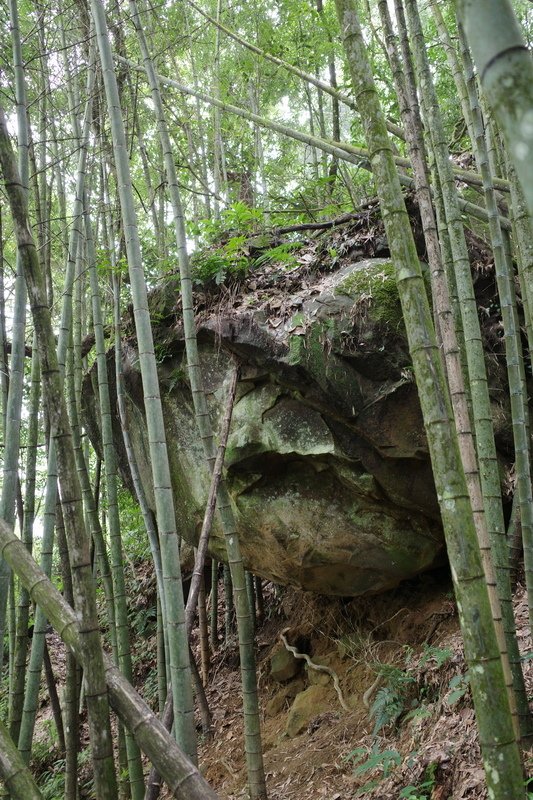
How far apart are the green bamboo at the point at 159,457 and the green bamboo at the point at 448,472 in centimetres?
144

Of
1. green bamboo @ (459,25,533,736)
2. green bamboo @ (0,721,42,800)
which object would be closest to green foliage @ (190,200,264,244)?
green bamboo @ (459,25,533,736)

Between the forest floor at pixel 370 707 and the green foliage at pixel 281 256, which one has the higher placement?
the green foliage at pixel 281 256

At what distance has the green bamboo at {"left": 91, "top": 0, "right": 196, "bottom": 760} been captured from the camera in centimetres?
266

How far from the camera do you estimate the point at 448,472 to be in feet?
5.43

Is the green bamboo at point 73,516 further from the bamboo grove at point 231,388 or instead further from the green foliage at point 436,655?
the green foliage at point 436,655

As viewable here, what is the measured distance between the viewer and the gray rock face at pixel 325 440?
4.36 metres

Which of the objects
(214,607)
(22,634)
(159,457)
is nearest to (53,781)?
(214,607)

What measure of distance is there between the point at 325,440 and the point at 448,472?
2968 mm

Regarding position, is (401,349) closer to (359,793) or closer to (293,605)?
(359,793)

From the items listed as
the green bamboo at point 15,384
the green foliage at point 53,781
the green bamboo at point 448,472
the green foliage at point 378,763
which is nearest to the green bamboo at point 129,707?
the green bamboo at point 15,384

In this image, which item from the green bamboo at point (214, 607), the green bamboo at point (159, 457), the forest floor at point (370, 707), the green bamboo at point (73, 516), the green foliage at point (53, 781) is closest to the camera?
the green bamboo at point (73, 516)

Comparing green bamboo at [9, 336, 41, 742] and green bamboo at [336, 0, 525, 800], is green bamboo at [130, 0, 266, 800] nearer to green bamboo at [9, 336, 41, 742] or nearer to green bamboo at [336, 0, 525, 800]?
green bamboo at [9, 336, 41, 742]

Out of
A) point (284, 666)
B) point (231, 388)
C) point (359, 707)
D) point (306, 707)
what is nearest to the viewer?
point (359, 707)

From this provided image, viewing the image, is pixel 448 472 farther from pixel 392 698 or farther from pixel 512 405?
pixel 392 698
